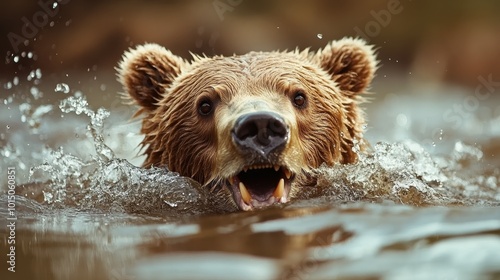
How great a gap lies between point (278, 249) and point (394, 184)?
2067mm

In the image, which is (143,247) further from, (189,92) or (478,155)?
(478,155)

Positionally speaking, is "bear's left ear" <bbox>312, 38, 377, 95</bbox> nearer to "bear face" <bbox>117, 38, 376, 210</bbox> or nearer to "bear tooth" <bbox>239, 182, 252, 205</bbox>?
"bear face" <bbox>117, 38, 376, 210</bbox>

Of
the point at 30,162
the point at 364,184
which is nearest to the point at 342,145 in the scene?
the point at 364,184

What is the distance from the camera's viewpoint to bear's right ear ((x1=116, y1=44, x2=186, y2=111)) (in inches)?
223

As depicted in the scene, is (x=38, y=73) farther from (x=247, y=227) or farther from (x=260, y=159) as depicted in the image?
(x=247, y=227)

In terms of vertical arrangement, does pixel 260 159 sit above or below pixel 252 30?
below

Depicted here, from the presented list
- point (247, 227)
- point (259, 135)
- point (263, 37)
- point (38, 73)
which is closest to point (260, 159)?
point (259, 135)

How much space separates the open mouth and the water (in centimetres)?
15

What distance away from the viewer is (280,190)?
452 cm

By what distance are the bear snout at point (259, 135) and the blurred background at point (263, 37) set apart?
758 centimetres

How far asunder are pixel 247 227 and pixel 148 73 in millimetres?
2280

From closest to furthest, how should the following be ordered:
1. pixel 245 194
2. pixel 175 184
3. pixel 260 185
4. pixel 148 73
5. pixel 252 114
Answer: pixel 252 114, pixel 245 194, pixel 260 185, pixel 175 184, pixel 148 73

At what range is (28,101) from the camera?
11.4 m

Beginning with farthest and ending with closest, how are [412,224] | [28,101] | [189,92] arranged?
1. [28,101]
2. [189,92]
3. [412,224]
